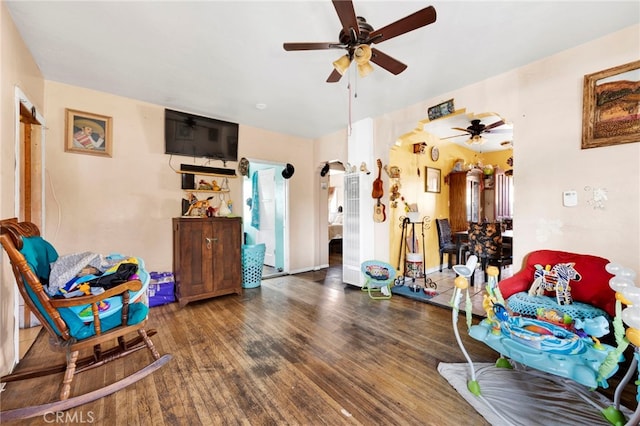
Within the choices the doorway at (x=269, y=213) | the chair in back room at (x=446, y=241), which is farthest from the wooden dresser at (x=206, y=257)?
the chair in back room at (x=446, y=241)

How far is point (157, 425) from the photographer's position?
1439mm

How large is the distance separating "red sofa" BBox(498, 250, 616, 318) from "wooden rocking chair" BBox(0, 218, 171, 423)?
122 inches

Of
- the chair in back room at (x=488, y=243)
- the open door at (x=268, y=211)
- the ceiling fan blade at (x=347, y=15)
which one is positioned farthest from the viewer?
the open door at (x=268, y=211)

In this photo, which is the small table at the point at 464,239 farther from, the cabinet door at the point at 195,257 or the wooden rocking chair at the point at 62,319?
the wooden rocking chair at the point at 62,319

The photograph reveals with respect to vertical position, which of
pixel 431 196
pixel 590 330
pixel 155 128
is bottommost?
pixel 590 330

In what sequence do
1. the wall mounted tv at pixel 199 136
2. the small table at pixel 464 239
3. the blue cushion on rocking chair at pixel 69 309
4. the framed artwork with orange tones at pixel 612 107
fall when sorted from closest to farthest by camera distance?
the blue cushion on rocking chair at pixel 69 309 → the framed artwork with orange tones at pixel 612 107 → the wall mounted tv at pixel 199 136 → the small table at pixel 464 239

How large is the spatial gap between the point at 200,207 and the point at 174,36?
2.14 meters

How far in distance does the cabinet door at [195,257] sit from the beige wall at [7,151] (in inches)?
55.9

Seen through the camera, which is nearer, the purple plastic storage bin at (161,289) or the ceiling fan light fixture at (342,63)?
the ceiling fan light fixture at (342,63)

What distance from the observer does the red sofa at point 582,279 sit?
1.99 m

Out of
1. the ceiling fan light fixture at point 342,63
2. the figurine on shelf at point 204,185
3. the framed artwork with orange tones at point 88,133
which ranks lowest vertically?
the figurine on shelf at point 204,185

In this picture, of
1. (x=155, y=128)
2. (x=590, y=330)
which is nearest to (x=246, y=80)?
(x=155, y=128)

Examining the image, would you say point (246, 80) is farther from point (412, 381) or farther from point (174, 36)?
point (412, 381)

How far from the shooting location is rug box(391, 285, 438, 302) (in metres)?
3.44
